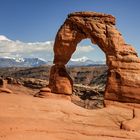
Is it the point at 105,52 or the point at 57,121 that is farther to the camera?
the point at 105,52

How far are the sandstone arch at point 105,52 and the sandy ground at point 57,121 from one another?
4.99ft

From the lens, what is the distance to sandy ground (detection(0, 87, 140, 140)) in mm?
18375

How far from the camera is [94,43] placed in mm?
27344

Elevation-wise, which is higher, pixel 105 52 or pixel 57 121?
pixel 105 52

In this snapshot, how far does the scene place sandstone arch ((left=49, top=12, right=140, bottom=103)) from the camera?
24.9 metres

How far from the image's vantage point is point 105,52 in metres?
26.7

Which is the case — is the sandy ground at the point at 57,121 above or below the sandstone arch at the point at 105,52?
below

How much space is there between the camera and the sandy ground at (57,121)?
18375 millimetres

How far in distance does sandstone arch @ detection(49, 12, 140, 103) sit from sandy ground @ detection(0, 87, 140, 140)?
4.99ft

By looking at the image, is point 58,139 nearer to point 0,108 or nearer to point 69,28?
point 0,108

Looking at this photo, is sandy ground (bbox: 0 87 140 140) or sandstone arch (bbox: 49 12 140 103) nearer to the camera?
sandy ground (bbox: 0 87 140 140)

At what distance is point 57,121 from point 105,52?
814 cm

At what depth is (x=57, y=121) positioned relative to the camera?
20562 mm

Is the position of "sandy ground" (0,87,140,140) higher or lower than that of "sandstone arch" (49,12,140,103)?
lower
